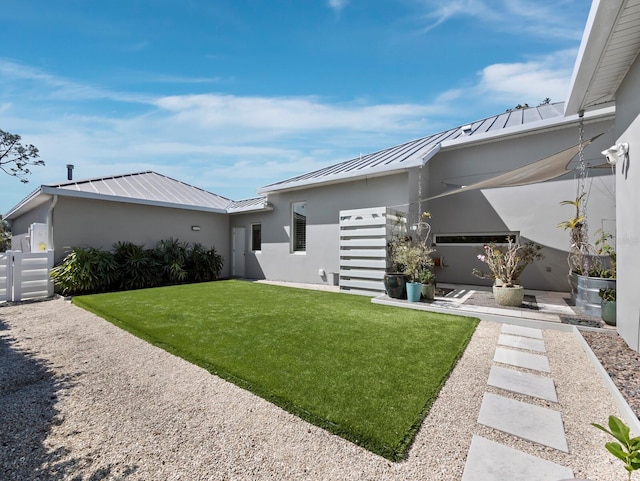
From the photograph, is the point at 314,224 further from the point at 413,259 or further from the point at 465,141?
the point at 465,141

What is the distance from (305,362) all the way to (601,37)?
16.6ft

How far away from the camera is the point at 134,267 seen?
30.9 feet

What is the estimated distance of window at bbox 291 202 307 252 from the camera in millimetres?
10438

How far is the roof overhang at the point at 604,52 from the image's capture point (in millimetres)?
2906

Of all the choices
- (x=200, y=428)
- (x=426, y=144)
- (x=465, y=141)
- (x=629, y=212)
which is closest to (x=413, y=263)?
(x=629, y=212)

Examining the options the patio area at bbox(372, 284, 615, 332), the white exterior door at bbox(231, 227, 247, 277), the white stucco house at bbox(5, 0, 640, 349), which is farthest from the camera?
the white exterior door at bbox(231, 227, 247, 277)

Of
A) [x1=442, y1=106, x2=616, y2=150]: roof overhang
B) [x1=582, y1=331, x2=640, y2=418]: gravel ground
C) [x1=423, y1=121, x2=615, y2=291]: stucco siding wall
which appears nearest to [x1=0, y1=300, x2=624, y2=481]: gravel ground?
[x1=582, y1=331, x2=640, y2=418]: gravel ground

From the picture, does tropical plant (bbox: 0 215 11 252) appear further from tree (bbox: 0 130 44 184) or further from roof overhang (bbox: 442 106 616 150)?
roof overhang (bbox: 442 106 616 150)

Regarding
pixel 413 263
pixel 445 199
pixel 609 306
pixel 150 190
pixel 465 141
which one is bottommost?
pixel 609 306

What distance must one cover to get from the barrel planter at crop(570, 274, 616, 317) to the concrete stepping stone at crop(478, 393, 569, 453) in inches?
152

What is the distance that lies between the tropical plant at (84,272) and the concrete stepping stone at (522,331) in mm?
10313

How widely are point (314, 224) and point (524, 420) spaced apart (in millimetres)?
8170

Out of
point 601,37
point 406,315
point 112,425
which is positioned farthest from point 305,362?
point 601,37

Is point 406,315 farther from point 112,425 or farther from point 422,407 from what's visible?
point 112,425
